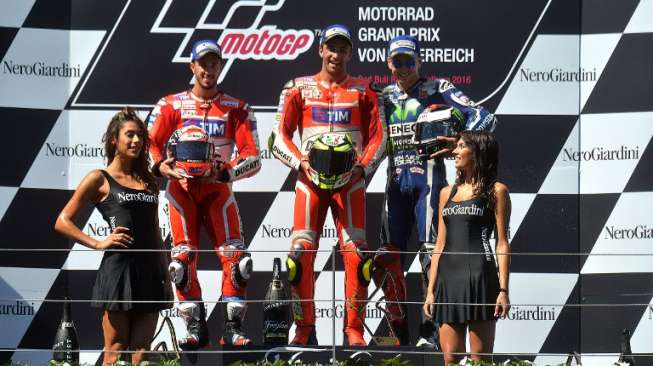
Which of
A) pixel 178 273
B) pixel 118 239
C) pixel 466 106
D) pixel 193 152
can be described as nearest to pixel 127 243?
pixel 118 239

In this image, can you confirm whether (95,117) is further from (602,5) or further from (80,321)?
(602,5)

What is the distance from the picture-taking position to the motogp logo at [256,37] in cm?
695

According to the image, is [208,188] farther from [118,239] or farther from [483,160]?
[483,160]

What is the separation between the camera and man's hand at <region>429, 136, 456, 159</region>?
A: 617 cm

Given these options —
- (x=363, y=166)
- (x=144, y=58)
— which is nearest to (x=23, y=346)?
(x=144, y=58)

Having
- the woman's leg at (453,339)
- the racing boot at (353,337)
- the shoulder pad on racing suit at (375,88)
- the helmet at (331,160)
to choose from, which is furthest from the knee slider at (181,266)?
the woman's leg at (453,339)

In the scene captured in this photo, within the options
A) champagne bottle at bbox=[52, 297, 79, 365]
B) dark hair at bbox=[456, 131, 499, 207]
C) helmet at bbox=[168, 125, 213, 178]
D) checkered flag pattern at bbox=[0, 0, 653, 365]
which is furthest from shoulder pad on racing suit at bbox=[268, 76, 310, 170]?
champagne bottle at bbox=[52, 297, 79, 365]

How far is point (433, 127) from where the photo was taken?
6184 mm

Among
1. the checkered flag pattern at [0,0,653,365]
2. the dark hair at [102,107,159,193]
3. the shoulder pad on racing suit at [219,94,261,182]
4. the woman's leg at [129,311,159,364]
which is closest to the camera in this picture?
the woman's leg at [129,311,159,364]

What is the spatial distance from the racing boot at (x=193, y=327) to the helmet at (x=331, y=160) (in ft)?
2.89

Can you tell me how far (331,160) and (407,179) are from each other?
554 mm

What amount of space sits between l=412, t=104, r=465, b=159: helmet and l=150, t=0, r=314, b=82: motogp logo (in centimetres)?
106

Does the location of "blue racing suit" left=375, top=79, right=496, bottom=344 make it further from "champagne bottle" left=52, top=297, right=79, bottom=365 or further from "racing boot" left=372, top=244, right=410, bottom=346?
"champagne bottle" left=52, top=297, right=79, bottom=365

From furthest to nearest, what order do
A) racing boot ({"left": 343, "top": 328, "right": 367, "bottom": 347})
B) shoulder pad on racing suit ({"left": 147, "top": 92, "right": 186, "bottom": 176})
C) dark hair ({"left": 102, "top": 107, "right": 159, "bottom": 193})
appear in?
shoulder pad on racing suit ({"left": 147, "top": 92, "right": 186, "bottom": 176}), racing boot ({"left": 343, "top": 328, "right": 367, "bottom": 347}), dark hair ({"left": 102, "top": 107, "right": 159, "bottom": 193})
